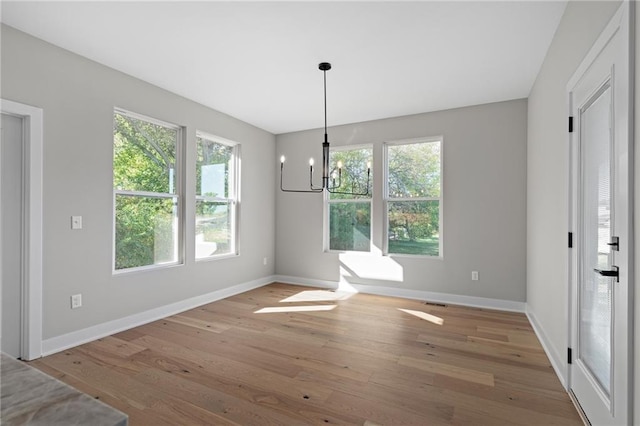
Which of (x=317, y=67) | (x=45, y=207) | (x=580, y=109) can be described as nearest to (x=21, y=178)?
(x=45, y=207)

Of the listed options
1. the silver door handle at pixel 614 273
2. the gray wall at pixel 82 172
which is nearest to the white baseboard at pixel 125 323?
the gray wall at pixel 82 172

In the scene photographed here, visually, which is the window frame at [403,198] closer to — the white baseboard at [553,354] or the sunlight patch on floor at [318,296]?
the sunlight patch on floor at [318,296]

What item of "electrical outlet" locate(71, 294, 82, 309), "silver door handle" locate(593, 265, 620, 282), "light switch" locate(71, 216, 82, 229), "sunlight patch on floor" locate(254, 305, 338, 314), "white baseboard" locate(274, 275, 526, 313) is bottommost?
"sunlight patch on floor" locate(254, 305, 338, 314)

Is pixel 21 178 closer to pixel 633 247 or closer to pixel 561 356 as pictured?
pixel 633 247

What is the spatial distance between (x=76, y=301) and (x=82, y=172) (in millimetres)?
1204

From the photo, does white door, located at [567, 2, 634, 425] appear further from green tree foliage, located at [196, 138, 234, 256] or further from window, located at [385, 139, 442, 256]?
green tree foliage, located at [196, 138, 234, 256]

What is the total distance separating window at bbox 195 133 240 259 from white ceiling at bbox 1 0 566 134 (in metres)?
0.77

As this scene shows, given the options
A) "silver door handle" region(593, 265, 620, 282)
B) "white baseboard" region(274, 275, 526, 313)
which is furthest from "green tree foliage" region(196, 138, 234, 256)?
"silver door handle" region(593, 265, 620, 282)

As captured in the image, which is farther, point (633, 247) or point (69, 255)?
point (69, 255)

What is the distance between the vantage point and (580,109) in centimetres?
212

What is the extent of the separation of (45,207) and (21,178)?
282 millimetres

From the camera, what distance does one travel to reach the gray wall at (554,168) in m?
2.10

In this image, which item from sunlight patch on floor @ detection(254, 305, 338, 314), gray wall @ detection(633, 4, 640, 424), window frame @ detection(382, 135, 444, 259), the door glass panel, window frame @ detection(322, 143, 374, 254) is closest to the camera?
gray wall @ detection(633, 4, 640, 424)

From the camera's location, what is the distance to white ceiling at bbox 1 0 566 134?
2.39 metres
